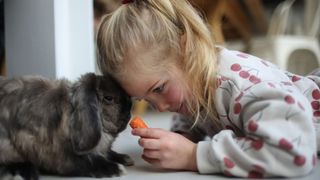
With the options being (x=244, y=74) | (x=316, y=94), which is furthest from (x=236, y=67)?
(x=316, y=94)

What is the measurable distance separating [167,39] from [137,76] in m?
0.11

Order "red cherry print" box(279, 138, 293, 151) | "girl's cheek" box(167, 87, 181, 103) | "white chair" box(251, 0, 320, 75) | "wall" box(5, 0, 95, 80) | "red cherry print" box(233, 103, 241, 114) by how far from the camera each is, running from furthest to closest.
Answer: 1. "white chair" box(251, 0, 320, 75)
2. "wall" box(5, 0, 95, 80)
3. "girl's cheek" box(167, 87, 181, 103)
4. "red cherry print" box(233, 103, 241, 114)
5. "red cherry print" box(279, 138, 293, 151)

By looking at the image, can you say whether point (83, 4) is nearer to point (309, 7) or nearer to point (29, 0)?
point (29, 0)

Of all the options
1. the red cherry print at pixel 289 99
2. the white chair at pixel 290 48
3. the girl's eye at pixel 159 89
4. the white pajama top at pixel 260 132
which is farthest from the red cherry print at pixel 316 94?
the white chair at pixel 290 48

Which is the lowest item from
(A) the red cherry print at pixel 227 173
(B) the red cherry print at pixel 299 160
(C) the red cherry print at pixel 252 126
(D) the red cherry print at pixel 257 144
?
(A) the red cherry print at pixel 227 173

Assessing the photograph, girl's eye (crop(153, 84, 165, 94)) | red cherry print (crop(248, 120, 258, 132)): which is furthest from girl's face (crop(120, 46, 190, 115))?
red cherry print (crop(248, 120, 258, 132))

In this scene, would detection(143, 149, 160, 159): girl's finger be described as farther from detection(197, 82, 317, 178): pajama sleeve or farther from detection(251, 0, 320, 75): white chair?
detection(251, 0, 320, 75): white chair

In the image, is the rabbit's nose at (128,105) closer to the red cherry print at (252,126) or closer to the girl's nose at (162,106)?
the girl's nose at (162,106)

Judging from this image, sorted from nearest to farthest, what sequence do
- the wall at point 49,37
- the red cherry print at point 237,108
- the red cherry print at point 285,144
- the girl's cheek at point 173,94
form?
the red cherry print at point 285,144 → the red cherry print at point 237,108 → the girl's cheek at point 173,94 → the wall at point 49,37

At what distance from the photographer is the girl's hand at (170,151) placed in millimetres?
845

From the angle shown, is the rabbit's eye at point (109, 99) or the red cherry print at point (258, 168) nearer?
the red cherry print at point (258, 168)

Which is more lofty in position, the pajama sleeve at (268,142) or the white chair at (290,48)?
the white chair at (290,48)

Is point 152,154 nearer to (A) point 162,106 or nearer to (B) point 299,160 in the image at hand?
(A) point 162,106

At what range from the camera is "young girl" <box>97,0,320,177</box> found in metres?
0.77
